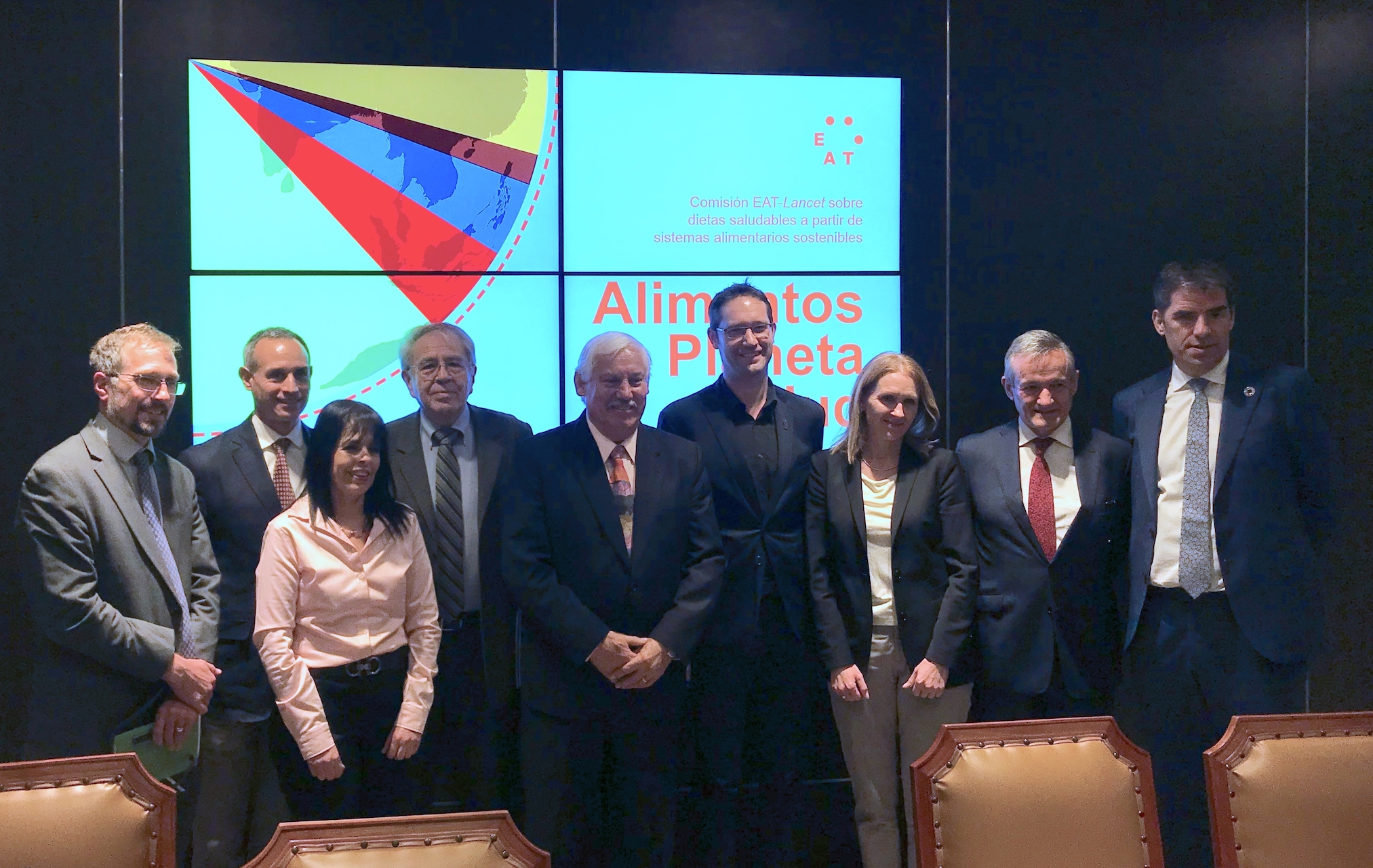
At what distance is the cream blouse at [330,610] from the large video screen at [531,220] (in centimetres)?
106

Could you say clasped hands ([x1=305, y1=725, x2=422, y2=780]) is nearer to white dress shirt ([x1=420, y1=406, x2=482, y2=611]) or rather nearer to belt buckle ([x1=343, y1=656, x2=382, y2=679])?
belt buckle ([x1=343, y1=656, x2=382, y2=679])

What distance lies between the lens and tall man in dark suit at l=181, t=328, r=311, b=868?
9.96ft

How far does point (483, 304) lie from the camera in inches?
154

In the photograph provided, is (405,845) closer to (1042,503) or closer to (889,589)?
(889,589)

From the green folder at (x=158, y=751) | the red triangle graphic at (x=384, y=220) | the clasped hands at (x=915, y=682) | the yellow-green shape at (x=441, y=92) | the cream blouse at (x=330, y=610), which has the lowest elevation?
the green folder at (x=158, y=751)

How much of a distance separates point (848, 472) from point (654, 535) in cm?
66

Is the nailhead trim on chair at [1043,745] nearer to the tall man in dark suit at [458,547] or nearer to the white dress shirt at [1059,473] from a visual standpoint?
the white dress shirt at [1059,473]

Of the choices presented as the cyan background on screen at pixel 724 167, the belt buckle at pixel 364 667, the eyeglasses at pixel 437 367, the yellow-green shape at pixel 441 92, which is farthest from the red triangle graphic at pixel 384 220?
the belt buckle at pixel 364 667

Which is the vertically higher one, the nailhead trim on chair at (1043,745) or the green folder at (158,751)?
the nailhead trim on chair at (1043,745)

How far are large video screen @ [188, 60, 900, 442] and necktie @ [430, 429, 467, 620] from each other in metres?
0.62

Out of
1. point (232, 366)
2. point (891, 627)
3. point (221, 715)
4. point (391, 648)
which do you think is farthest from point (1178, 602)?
point (232, 366)

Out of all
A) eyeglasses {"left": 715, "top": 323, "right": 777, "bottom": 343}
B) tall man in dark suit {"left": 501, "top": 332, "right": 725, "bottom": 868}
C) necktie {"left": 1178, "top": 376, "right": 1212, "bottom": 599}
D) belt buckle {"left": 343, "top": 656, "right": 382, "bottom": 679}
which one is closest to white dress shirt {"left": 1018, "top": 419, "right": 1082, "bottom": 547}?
necktie {"left": 1178, "top": 376, "right": 1212, "bottom": 599}

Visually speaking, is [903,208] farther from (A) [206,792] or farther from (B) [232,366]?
(A) [206,792]

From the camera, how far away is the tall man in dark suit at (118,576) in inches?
108
